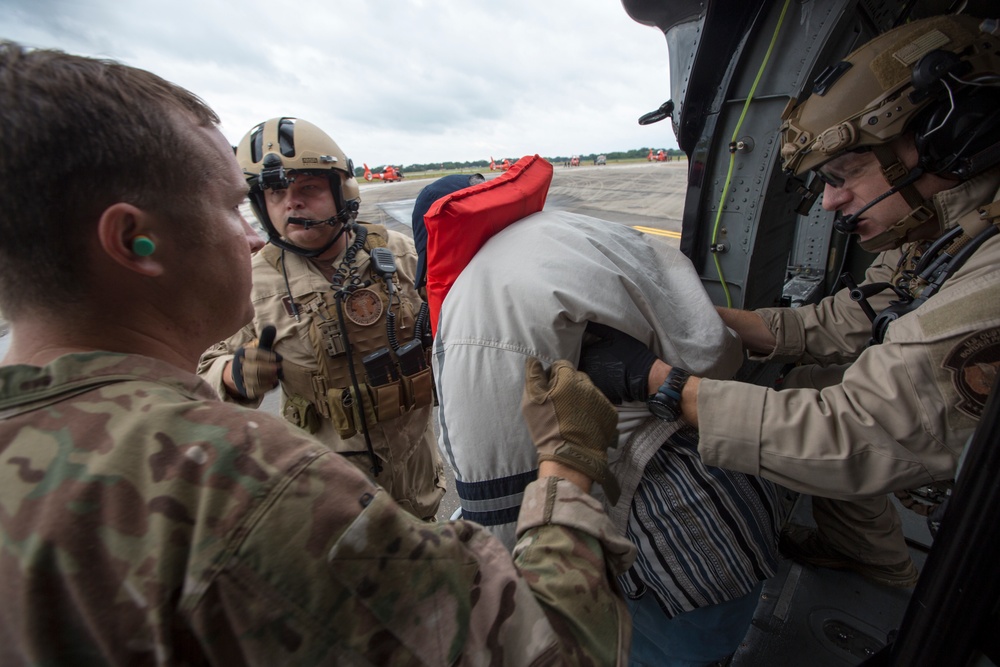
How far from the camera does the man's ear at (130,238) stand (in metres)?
0.71

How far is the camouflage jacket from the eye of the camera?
527mm

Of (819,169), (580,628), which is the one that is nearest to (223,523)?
(580,628)

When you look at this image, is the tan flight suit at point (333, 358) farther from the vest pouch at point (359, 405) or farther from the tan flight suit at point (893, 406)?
the tan flight suit at point (893, 406)

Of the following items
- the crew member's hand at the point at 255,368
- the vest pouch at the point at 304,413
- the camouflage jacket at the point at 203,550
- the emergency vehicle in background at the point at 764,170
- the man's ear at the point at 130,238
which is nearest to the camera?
the camouflage jacket at the point at 203,550

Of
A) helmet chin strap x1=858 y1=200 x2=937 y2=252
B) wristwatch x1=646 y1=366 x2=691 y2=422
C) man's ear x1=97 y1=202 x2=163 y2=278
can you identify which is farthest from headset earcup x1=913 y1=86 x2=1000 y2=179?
man's ear x1=97 y1=202 x2=163 y2=278

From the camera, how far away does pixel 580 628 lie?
784 mm

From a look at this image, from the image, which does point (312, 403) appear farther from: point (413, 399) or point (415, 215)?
point (415, 215)

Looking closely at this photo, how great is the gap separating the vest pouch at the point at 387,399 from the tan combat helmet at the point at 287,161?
84 cm

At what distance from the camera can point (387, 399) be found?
215 centimetres

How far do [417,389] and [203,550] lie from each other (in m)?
1.65

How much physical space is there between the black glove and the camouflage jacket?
66 cm

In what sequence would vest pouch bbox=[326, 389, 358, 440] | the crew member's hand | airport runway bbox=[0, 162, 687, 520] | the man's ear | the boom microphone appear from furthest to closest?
1. airport runway bbox=[0, 162, 687, 520]
2. vest pouch bbox=[326, 389, 358, 440]
3. the crew member's hand
4. the boom microphone
5. the man's ear

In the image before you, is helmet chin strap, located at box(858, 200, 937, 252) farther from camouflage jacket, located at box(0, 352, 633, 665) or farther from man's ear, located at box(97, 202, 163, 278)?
man's ear, located at box(97, 202, 163, 278)

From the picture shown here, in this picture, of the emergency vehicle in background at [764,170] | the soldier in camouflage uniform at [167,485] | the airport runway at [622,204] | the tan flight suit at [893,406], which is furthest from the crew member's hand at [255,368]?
the airport runway at [622,204]
